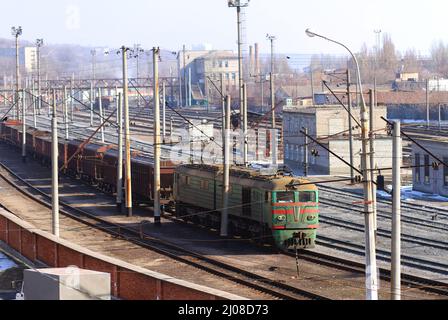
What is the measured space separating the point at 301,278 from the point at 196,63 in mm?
147835

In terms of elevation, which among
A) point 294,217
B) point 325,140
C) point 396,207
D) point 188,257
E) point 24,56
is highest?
point 24,56

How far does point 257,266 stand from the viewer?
30859 mm

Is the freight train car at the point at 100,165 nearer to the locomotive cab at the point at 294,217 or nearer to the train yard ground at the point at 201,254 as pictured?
the train yard ground at the point at 201,254

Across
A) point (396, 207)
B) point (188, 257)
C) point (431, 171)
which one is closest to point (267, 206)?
point (188, 257)

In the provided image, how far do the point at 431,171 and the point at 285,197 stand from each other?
19.3m

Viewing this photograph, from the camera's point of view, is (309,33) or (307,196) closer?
(309,33)

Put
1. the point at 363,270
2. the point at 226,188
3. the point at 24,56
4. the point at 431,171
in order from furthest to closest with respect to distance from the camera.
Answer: the point at 24,56
the point at 431,171
the point at 226,188
the point at 363,270

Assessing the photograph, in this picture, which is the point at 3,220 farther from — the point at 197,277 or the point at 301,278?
the point at 301,278

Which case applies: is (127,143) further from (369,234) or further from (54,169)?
(369,234)

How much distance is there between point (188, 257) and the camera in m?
32.9

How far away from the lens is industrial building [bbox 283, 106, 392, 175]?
61.0 meters

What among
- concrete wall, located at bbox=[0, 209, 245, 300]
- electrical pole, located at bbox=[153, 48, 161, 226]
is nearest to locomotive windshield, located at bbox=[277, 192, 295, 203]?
concrete wall, located at bbox=[0, 209, 245, 300]

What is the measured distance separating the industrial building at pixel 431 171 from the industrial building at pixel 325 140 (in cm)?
706
